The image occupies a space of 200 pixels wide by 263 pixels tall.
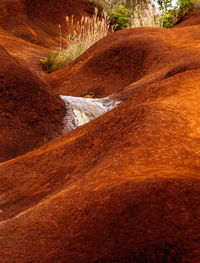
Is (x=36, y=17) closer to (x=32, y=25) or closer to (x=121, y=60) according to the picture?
(x=32, y=25)

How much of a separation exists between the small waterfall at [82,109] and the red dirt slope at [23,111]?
5.4 inches

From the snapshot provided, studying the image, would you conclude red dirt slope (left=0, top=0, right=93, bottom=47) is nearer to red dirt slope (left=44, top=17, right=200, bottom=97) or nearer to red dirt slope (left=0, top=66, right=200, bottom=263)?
red dirt slope (left=44, top=17, right=200, bottom=97)

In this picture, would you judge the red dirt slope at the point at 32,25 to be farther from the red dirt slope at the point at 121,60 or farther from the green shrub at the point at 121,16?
the red dirt slope at the point at 121,60

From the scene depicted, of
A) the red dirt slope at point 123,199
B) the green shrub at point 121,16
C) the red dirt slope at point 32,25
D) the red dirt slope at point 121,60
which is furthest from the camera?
the green shrub at point 121,16

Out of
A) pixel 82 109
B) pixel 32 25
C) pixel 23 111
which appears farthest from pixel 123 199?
pixel 32 25

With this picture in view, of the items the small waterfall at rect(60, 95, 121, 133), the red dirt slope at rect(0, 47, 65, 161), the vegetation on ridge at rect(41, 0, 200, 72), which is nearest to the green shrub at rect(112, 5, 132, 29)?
the vegetation on ridge at rect(41, 0, 200, 72)

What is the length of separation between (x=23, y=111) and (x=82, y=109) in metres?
1.02

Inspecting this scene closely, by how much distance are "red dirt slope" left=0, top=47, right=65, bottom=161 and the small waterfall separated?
137 mm

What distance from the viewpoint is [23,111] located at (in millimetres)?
5523

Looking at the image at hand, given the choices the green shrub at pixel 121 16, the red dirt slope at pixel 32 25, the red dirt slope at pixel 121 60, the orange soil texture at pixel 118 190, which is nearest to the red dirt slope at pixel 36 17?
the red dirt slope at pixel 32 25

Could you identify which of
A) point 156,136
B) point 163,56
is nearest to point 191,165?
point 156,136

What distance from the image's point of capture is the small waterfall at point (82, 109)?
5965 mm

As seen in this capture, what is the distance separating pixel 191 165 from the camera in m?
2.05

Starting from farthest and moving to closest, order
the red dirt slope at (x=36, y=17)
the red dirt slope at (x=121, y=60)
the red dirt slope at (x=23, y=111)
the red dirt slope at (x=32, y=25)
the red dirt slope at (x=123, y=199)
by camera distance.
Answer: the red dirt slope at (x=36, y=17) → the red dirt slope at (x=32, y=25) → the red dirt slope at (x=121, y=60) → the red dirt slope at (x=23, y=111) → the red dirt slope at (x=123, y=199)
